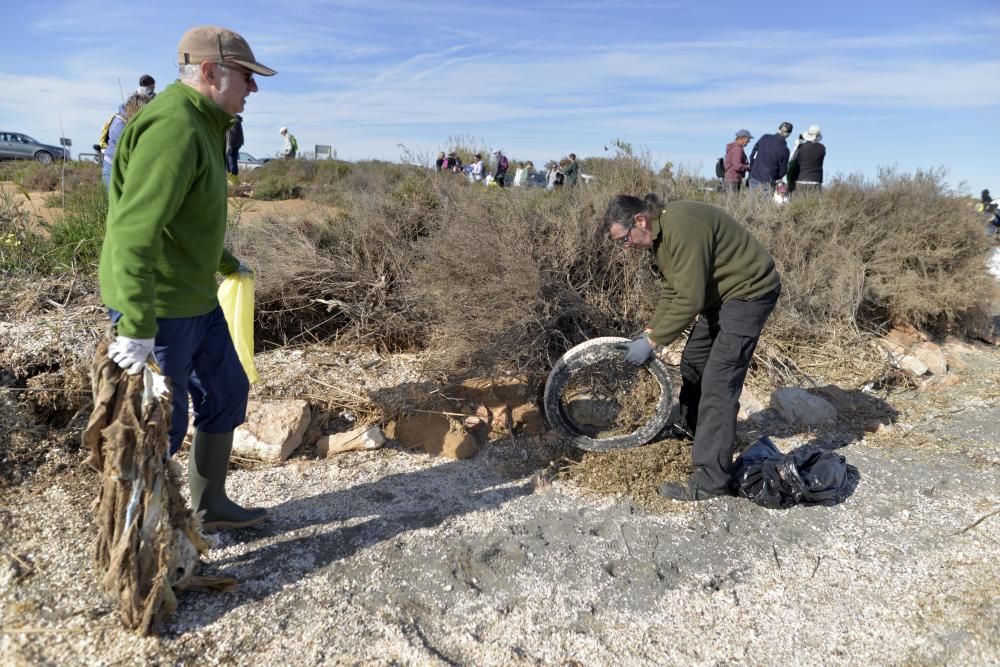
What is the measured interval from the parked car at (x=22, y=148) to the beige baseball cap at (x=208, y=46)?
77.7 ft

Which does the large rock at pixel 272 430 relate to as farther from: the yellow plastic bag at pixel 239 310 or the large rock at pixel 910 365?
the large rock at pixel 910 365

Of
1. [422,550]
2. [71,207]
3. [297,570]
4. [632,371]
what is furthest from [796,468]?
[71,207]

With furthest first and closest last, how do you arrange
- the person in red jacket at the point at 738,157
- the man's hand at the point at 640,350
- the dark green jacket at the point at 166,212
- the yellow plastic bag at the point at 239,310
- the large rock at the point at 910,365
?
1. the person in red jacket at the point at 738,157
2. the large rock at the point at 910,365
3. the man's hand at the point at 640,350
4. the yellow plastic bag at the point at 239,310
5. the dark green jacket at the point at 166,212

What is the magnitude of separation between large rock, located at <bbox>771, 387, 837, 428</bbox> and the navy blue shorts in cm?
385

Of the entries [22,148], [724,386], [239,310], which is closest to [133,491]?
[239,310]

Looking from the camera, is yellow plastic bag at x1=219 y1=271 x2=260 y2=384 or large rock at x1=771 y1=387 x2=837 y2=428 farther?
large rock at x1=771 y1=387 x2=837 y2=428

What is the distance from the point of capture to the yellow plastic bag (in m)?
2.99

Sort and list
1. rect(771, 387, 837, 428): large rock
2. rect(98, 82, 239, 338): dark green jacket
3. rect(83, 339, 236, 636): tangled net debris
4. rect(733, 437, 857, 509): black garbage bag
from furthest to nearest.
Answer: rect(771, 387, 837, 428): large rock
rect(733, 437, 857, 509): black garbage bag
rect(83, 339, 236, 636): tangled net debris
rect(98, 82, 239, 338): dark green jacket

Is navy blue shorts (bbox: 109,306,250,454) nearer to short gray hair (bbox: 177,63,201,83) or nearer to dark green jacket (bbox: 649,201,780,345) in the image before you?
short gray hair (bbox: 177,63,201,83)

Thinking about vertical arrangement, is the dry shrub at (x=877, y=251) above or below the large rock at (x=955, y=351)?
above

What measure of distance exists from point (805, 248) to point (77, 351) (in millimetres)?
6636

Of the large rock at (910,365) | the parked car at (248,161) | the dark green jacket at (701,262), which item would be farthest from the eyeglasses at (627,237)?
the parked car at (248,161)

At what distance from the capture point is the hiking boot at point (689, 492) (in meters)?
3.55

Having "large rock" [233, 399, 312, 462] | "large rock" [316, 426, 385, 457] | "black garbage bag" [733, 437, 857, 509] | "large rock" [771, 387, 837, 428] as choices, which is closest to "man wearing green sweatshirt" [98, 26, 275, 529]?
"large rock" [233, 399, 312, 462]
